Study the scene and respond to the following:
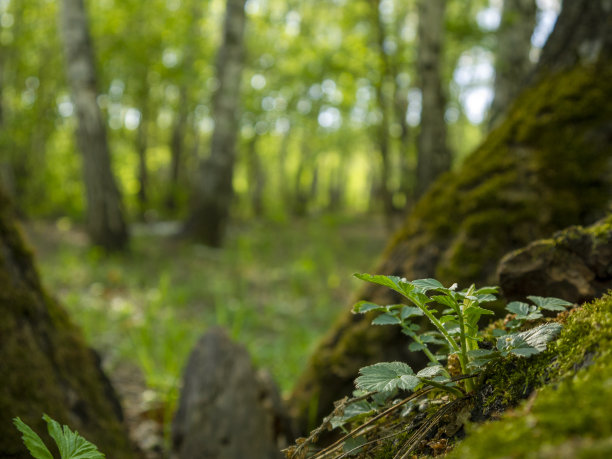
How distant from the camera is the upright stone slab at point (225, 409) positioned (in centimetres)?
218

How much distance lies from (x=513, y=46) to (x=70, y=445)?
7.65 metres

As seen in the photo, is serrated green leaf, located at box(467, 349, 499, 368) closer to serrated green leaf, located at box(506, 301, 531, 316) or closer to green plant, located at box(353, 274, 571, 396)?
green plant, located at box(353, 274, 571, 396)

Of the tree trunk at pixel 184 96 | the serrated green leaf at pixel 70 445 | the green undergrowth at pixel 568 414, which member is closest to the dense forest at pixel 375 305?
the green undergrowth at pixel 568 414

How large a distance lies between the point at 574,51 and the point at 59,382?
294 cm

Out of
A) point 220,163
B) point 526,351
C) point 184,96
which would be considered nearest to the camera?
point 526,351

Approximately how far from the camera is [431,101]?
272 inches

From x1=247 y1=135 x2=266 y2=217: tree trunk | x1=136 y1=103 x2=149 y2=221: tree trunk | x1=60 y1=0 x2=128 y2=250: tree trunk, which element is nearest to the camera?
x1=60 y1=0 x2=128 y2=250: tree trunk

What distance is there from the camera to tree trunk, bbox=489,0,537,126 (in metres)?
6.75

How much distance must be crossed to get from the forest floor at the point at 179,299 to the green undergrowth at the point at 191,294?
16mm

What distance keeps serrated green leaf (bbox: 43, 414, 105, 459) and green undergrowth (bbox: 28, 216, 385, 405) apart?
172 centimetres

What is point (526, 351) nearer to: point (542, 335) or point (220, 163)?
point (542, 335)

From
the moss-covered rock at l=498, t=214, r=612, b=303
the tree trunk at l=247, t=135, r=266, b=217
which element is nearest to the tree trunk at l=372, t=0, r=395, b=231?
the moss-covered rock at l=498, t=214, r=612, b=303

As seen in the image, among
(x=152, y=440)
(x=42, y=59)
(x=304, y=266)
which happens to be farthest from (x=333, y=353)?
(x=42, y=59)

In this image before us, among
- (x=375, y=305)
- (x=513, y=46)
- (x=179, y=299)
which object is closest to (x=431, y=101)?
(x=513, y=46)
